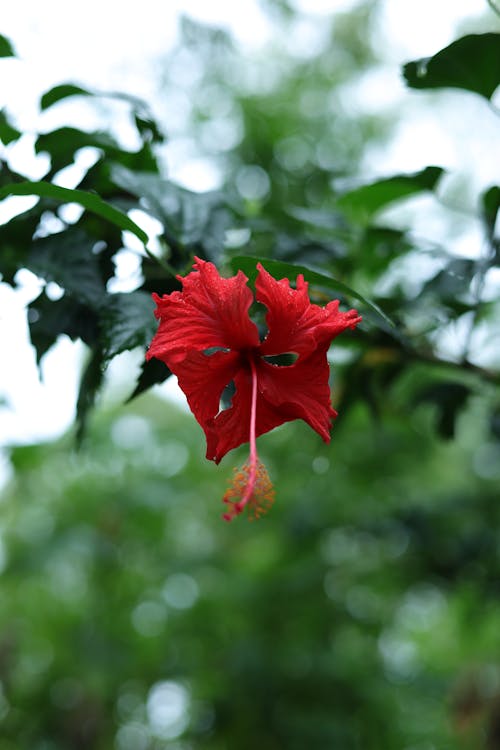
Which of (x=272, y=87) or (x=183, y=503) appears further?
(x=272, y=87)

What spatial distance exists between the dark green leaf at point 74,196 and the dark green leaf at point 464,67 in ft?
1.24

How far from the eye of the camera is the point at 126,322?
65 centimetres

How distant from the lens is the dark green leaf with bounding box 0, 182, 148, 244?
0.61 m

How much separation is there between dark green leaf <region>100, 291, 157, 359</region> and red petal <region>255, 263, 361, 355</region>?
0.12 m

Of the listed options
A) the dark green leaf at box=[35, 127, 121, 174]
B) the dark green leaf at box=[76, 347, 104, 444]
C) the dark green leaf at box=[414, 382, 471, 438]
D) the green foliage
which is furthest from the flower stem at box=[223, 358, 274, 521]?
the green foliage

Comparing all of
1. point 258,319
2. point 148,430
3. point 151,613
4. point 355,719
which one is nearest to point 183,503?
point 148,430

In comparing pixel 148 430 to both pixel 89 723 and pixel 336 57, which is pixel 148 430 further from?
pixel 336 57

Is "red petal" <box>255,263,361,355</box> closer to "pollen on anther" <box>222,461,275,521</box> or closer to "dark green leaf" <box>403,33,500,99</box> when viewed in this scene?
"pollen on anther" <box>222,461,275,521</box>

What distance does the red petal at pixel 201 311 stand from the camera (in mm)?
561

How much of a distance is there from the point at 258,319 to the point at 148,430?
283 cm

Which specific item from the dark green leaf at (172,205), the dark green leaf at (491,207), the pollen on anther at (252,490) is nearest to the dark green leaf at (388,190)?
the dark green leaf at (491,207)

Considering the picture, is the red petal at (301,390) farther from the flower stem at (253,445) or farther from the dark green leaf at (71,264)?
the dark green leaf at (71,264)

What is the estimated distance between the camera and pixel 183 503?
136 inches

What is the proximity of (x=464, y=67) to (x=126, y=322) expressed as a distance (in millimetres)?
468
